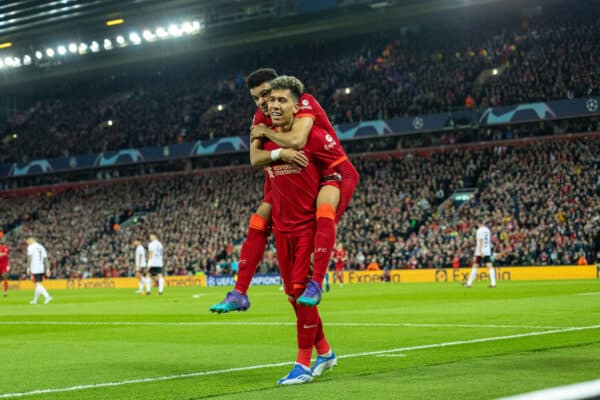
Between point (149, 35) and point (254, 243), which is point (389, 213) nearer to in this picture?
point (149, 35)

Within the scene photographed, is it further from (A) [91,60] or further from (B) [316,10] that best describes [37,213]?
(B) [316,10]

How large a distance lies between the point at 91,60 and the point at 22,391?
5793cm

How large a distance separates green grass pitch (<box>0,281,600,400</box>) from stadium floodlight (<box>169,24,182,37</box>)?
37.3 metres

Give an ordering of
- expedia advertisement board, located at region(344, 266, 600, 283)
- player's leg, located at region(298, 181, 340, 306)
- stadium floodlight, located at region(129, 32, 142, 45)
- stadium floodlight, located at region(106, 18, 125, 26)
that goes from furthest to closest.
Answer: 1. stadium floodlight, located at region(129, 32, 142, 45)
2. stadium floodlight, located at region(106, 18, 125, 26)
3. expedia advertisement board, located at region(344, 266, 600, 283)
4. player's leg, located at region(298, 181, 340, 306)

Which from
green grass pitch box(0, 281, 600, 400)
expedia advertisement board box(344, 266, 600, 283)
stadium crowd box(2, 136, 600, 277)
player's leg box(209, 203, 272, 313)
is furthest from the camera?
stadium crowd box(2, 136, 600, 277)

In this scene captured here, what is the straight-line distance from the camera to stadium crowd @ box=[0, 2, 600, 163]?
1854 inches

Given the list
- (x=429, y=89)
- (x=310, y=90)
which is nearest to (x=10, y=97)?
(x=310, y=90)

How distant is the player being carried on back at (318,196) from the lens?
24.3 ft

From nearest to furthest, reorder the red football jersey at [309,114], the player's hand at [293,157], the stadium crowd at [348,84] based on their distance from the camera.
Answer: the player's hand at [293,157], the red football jersey at [309,114], the stadium crowd at [348,84]

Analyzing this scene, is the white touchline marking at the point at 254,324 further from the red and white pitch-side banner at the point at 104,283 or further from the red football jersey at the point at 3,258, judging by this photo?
the red and white pitch-side banner at the point at 104,283

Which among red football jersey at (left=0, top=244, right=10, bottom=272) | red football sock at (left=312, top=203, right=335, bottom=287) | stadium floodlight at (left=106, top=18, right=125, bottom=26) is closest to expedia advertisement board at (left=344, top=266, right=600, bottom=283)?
red football jersey at (left=0, top=244, right=10, bottom=272)

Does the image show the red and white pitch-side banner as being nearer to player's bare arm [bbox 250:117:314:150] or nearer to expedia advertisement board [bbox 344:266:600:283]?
expedia advertisement board [bbox 344:266:600:283]

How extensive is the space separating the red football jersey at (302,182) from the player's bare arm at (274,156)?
9 cm

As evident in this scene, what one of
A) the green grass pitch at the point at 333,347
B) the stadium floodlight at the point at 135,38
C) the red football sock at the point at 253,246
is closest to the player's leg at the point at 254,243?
the red football sock at the point at 253,246
